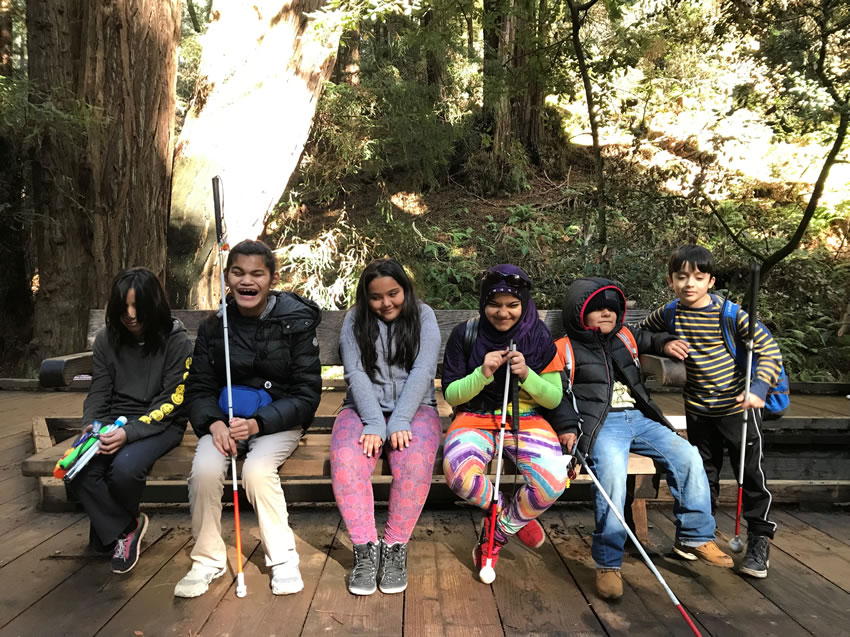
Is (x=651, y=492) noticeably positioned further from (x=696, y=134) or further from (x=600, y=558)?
(x=696, y=134)

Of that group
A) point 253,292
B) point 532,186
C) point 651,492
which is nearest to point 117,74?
point 253,292

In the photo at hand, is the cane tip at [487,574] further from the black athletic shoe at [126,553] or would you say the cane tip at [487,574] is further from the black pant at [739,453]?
the black athletic shoe at [126,553]

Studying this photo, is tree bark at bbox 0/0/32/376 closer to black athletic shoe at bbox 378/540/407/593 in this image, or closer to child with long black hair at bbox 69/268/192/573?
child with long black hair at bbox 69/268/192/573

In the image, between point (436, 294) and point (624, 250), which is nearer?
point (624, 250)

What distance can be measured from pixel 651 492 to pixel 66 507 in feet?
10.4

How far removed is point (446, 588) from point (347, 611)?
44 centimetres

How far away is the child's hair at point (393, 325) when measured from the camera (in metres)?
2.96

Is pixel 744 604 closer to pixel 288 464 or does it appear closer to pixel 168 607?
pixel 288 464

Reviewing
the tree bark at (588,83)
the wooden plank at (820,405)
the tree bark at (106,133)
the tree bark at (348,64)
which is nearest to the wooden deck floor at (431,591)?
the wooden plank at (820,405)

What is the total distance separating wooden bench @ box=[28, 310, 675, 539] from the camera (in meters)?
2.74

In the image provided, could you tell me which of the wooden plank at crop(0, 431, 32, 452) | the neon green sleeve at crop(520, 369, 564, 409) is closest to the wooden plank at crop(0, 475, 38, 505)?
the wooden plank at crop(0, 431, 32, 452)

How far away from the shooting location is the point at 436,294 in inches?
352

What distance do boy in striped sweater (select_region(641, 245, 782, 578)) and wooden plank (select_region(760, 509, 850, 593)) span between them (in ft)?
0.80

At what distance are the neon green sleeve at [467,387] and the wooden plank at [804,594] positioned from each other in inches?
56.5
